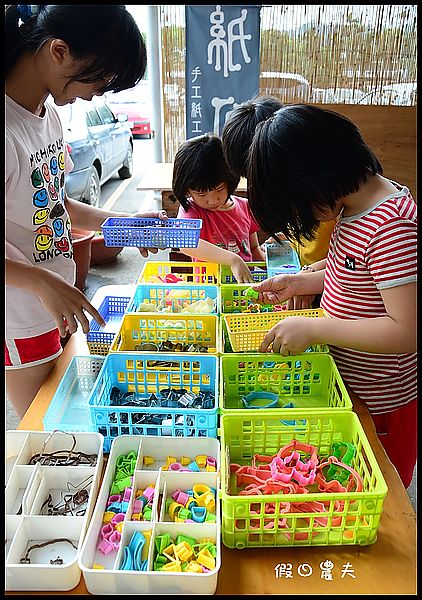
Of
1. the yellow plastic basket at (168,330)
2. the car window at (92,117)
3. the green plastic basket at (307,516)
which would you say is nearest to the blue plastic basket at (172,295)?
the yellow plastic basket at (168,330)

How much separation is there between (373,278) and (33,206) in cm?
72

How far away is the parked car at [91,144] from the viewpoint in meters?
4.43

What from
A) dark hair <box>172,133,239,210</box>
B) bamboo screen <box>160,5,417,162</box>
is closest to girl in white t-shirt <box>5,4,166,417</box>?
dark hair <box>172,133,239,210</box>

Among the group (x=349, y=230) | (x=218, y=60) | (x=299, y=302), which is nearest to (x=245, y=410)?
(x=349, y=230)

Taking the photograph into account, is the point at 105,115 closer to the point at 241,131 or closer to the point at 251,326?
the point at 241,131

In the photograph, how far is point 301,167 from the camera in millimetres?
1017

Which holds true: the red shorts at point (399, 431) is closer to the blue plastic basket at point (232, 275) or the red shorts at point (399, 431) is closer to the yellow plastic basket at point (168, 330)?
the yellow plastic basket at point (168, 330)

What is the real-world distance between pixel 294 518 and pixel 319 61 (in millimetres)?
3302

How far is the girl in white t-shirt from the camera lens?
102 centimetres

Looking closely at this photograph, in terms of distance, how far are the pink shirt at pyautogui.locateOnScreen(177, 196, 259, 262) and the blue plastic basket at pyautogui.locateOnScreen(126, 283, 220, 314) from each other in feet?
1.51

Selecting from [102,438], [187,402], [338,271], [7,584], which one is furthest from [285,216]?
[7,584]

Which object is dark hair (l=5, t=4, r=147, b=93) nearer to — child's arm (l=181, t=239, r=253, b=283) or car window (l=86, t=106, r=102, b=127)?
child's arm (l=181, t=239, r=253, b=283)

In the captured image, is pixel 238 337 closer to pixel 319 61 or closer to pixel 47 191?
pixel 47 191

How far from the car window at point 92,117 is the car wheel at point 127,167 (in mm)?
955
